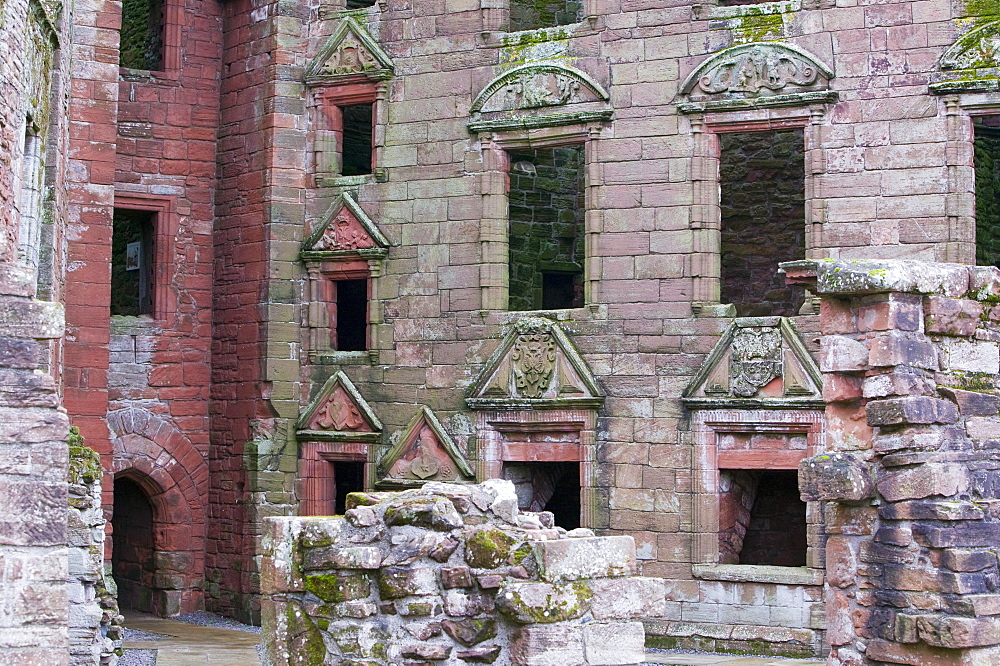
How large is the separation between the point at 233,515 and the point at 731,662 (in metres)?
6.49

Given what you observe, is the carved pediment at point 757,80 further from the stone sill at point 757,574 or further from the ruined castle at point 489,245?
the stone sill at point 757,574

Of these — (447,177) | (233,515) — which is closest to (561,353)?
(447,177)

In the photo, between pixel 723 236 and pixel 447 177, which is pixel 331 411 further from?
pixel 723 236

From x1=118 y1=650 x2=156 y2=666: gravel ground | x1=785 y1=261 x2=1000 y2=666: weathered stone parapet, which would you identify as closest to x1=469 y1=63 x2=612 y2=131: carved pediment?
x1=118 y1=650 x2=156 y2=666: gravel ground

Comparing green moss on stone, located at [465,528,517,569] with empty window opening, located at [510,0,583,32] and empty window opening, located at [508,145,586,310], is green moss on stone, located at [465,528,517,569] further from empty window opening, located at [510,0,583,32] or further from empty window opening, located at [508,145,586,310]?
empty window opening, located at [510,0,583,32]

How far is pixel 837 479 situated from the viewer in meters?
8.73

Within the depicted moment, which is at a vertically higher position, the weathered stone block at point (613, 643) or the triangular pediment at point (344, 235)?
the triangular pediment at point (344, 235)

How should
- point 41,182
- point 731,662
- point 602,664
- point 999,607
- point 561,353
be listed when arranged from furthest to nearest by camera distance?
1. point 561,353
2. point 731,662
3. point 41,182
4. point 999,607
5. point 602,664

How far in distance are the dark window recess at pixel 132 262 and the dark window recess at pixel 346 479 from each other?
3044mm

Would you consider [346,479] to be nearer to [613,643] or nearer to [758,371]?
[758,371]

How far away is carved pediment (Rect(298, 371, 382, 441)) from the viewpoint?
1695cm

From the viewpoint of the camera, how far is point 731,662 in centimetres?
1441

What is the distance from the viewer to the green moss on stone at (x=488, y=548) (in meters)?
7.10

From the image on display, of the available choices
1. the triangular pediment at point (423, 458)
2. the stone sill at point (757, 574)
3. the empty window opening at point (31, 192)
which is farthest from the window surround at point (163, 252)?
the stone sill at point (757, 574)
